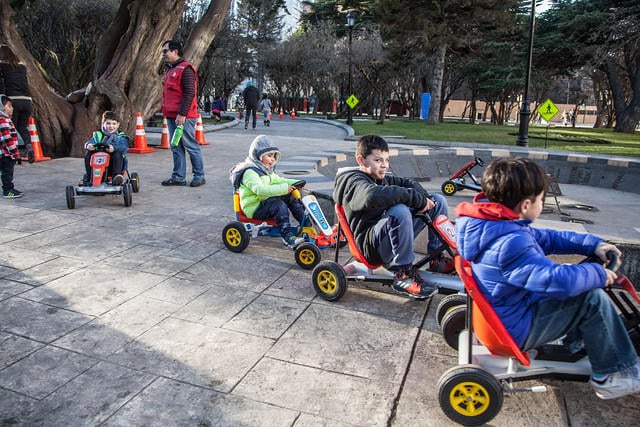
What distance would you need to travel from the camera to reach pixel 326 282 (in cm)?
374

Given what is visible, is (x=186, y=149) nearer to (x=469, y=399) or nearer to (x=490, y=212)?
(x=490, y=212)

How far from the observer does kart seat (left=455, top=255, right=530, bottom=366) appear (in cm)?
236

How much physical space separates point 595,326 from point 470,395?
0.64 m

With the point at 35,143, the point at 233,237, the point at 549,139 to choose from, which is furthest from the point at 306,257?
the point at 549,139

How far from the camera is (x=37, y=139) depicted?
952 centimetres

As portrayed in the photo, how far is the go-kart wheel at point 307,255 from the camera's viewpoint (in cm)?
436

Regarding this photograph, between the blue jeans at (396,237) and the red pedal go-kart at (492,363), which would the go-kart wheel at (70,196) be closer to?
the blue jeans at (396,237)

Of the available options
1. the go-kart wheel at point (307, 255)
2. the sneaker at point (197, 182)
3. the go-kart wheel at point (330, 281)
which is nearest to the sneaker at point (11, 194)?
the sneaker at point (197, 182)

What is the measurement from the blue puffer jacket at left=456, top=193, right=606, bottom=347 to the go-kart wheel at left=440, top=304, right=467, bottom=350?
0.56 metres

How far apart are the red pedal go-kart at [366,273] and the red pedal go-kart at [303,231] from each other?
1.88ft

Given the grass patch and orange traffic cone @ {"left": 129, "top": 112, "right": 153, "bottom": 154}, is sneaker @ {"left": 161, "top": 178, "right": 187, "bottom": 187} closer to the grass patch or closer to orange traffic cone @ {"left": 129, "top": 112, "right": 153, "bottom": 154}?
orange traffic cone @ {"left": 129, "top": 112, "right": 153, "bottom": 154}

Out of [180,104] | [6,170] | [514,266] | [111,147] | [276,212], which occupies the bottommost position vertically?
[276,212]

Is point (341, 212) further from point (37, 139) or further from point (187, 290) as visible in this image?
point (37, 139)

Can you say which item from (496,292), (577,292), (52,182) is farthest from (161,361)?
(52,182)
